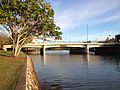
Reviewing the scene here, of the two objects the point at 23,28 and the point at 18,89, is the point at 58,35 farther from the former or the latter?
the point at 18,89

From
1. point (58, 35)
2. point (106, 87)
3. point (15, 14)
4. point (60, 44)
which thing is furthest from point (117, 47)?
point (106, 87)

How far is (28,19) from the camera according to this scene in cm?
4969

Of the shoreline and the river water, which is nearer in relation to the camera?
the shoreline

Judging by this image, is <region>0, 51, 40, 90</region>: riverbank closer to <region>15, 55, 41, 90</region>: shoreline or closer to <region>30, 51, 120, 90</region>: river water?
<region>15, 55, 41, 90</region>: shoreline

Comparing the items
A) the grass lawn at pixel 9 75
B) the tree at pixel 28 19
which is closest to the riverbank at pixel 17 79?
the grass lawn at pixel 9 75

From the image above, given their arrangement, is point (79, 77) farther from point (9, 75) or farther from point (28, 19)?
point (28, 19)

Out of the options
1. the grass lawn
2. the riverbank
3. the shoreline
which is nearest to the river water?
the shoreline

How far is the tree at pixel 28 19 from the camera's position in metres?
46.5

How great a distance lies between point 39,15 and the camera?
5050 cm

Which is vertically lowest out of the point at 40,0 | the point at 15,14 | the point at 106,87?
the point at 106,87

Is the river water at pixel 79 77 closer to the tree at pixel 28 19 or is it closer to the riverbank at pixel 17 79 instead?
the riverbank at pixel 17 79

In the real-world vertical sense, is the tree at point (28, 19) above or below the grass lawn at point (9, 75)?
above

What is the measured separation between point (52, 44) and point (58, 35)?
83043 mm

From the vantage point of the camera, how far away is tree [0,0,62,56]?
152 feet
